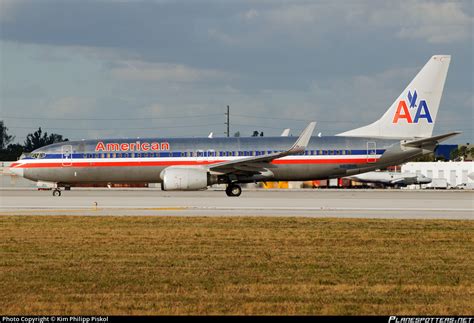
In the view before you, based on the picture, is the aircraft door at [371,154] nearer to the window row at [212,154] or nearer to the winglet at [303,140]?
the window row at [212,154]

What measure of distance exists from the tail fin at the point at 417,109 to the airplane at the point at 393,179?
3649 cm

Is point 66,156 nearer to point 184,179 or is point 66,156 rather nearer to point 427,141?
point 184,179

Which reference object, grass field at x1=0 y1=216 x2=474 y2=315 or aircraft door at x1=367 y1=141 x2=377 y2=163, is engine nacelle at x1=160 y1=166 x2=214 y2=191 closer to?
aircraft door at x1=367 y1=141 x2=377 y2=163

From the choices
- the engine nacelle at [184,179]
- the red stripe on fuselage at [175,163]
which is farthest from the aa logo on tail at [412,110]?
the engine nacelle at [184,179]

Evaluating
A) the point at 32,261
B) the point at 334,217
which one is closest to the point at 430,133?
the point at 334,217

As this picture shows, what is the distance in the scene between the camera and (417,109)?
4759 centimetres

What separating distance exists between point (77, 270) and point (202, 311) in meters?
4.48

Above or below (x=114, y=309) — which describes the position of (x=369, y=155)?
above

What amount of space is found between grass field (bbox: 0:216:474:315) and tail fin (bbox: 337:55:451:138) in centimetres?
2450

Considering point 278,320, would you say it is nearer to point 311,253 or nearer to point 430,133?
point 311,253

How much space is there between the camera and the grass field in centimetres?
1105

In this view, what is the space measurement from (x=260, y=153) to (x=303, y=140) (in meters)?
3.98

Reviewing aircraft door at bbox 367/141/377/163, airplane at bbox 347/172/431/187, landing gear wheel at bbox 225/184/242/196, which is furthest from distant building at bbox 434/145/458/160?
landing gear wheel at bbox 225/184/242/196

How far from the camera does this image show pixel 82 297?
11547 mm
